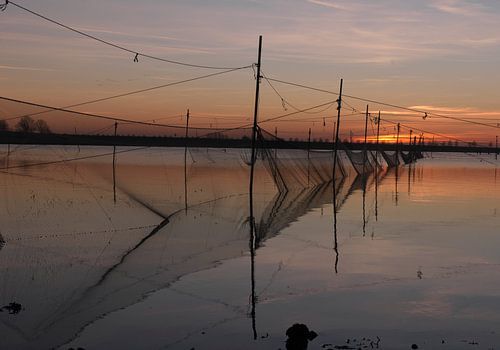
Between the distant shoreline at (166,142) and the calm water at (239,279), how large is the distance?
8.09 ft

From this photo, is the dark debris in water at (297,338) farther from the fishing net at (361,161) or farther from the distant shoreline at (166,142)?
the fishing net at (361,161)

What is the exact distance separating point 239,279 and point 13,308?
13.4ft

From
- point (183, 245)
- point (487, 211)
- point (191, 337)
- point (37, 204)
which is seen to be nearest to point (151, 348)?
point (191, 337)

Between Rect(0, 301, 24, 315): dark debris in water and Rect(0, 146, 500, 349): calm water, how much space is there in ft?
0.12

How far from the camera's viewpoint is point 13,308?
9117 millimetres

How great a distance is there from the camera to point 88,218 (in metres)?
20.0

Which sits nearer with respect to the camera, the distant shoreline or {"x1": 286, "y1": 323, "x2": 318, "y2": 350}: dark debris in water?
{"x1": 286, "y1": 323, "x2": 318, "y2": 350}: dark debris in water

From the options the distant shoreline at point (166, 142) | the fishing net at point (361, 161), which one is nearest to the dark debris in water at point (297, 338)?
the distant shoreline at point (166, 142)

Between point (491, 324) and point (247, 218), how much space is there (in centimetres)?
1278

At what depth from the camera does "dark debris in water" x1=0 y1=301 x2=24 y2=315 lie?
29.5 feet

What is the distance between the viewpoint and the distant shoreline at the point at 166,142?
23172 millimetres

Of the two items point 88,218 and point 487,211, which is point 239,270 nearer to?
point 88,218

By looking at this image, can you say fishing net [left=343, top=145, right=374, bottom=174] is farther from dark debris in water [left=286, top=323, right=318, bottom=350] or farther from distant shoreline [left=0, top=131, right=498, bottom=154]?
dark debris in water [left=286, top=323, right=318, bottom=350]

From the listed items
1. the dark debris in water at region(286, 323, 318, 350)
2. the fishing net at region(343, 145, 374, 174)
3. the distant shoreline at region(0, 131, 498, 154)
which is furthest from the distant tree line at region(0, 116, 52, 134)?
the fishing net at region(343, 145, 374, 174)
